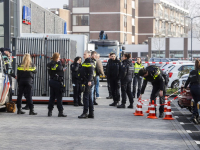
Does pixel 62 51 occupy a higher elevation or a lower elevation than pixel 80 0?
lower

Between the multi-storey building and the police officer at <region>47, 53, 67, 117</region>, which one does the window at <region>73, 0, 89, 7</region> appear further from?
the police officer at <region>47, 53, 67, 117</region>

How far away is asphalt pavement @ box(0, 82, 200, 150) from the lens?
867 centimetres

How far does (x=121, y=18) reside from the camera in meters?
81.4

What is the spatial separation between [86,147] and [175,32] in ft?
326

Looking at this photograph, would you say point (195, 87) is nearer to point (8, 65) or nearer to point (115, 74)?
point (115, 74)

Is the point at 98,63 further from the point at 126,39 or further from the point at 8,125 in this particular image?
the point at 126,39

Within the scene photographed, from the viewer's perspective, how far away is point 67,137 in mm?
9586

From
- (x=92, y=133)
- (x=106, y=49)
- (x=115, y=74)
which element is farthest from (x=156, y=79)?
(x=106, y=49)

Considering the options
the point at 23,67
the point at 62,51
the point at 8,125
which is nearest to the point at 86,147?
the point at 8,125

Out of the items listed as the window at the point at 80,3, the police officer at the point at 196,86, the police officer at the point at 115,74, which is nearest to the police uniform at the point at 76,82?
the police officer at the point at 115,74

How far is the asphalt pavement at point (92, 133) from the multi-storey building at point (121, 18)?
6809cm

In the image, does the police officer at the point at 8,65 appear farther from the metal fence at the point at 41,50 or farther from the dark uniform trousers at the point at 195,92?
the dark uniform trousers at the point at 195,92

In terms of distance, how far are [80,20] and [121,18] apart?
8244 millimetres

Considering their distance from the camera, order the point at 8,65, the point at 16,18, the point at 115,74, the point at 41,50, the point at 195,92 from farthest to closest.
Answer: the point at 16,18, the point at 41,50, the point at 115,74, the point at 8,65, the point at 195,92
